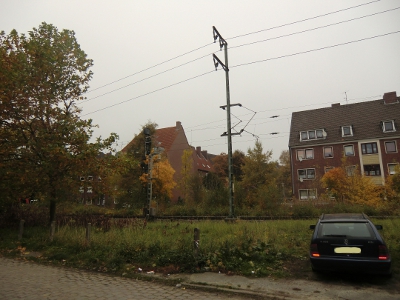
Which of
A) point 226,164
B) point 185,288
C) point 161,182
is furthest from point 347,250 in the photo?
point 226,164

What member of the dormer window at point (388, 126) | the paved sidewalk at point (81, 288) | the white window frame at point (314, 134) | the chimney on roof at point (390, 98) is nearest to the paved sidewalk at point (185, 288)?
the paved sidewalk at point (81, 288)

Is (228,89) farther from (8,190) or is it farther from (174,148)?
(174,148)

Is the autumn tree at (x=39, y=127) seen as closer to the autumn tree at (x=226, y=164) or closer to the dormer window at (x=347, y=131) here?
the dormer window at (x=347, y=131)

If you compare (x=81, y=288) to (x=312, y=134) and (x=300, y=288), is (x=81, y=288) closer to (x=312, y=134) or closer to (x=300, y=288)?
(x=300, y=288)

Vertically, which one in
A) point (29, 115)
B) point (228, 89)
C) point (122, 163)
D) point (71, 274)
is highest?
point (228, 89)

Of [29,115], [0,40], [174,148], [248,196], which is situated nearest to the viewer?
[29,115]

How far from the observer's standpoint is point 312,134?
48.3 metres

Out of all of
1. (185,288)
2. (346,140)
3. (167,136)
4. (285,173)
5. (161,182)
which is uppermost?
(167,136)

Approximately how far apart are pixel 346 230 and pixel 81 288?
598 centimetres

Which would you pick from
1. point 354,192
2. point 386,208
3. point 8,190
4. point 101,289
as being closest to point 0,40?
point 8,190

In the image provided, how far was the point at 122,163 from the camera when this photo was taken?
14.4 metres

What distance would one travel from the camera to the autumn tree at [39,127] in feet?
42.5

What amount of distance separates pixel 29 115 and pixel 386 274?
47.5 ft

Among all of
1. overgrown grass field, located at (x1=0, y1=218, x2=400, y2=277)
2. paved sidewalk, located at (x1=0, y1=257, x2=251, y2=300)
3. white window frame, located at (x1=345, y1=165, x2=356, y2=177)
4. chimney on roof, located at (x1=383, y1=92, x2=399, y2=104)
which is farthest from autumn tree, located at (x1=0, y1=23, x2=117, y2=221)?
chimney on roof, located at (x1=383, y1=92, x2=399, y2=104)
